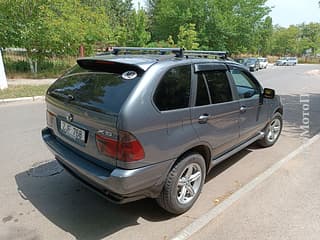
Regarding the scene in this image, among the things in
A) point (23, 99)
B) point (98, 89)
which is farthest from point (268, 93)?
point (23, 99)

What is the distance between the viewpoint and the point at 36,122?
246 inches

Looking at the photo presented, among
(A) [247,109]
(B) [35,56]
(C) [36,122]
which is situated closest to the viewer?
(A) [247,109]

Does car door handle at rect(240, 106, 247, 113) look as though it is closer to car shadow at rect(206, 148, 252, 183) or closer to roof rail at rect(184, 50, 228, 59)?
roof rail at rect(184, 50, 228, 59)

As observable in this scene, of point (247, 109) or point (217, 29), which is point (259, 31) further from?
point (247, 109)

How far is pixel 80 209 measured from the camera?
9.93 ft

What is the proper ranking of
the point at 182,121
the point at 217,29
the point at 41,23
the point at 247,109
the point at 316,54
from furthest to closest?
the point at 316,54 < the point at 217,29 < the point at 41,23 < the point at 247,109 < the point at 182,121

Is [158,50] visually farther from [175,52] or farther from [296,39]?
[296,39]

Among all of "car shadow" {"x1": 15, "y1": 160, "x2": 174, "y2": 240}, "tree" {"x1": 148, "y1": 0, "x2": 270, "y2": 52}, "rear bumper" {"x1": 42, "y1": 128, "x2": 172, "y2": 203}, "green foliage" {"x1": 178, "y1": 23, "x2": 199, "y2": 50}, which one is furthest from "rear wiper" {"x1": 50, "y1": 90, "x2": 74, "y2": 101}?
"tree" {"x1": 148, "y1": 0, "x2": 270, "y2": 52}

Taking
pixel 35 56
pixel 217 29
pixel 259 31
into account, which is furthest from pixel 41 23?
pixel 259 31

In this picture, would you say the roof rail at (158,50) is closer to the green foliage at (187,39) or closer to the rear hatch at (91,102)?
the rear hatch at (91,102)

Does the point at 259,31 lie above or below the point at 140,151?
above

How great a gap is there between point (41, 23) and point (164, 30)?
→ 64.1 ft

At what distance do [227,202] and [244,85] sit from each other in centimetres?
184

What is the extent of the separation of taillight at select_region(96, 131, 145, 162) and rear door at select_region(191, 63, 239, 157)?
30.1 inches
